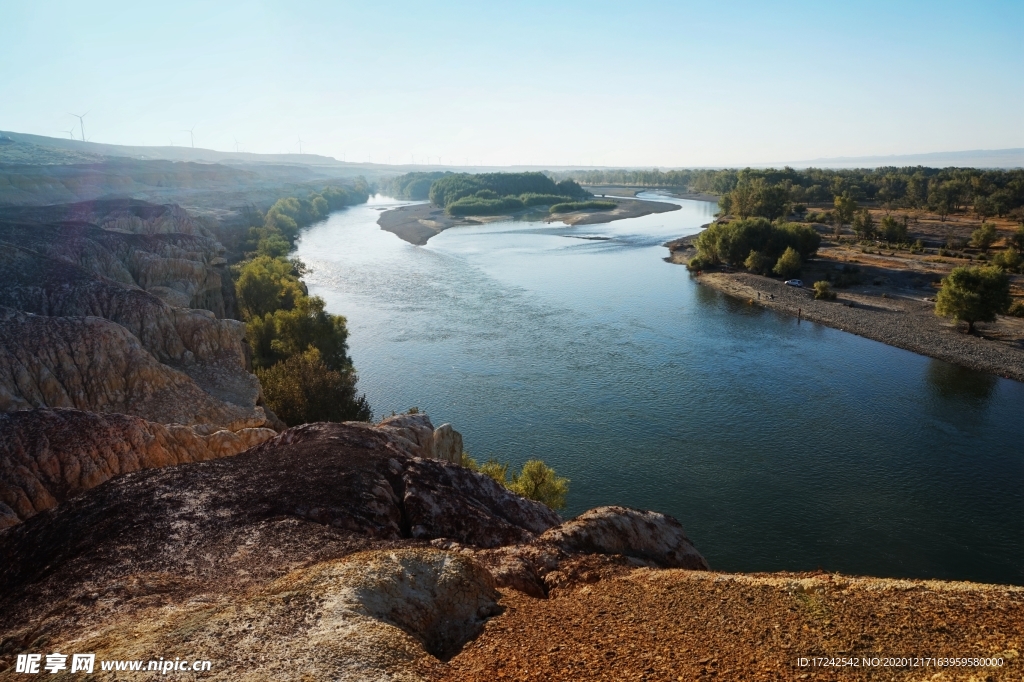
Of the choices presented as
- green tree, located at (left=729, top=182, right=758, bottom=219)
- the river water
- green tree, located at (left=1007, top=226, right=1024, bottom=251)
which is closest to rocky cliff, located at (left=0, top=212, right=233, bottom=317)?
the river water

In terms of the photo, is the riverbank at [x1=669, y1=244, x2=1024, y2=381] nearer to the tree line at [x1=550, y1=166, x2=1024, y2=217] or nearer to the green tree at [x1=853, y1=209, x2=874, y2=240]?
the green tree at [x1=853, y1=209, x2=874, y2=240]

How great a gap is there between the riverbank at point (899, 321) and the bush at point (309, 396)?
4682 cm

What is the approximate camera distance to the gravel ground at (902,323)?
49750 mm

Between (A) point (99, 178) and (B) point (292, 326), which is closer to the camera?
(B) point (292, 326)

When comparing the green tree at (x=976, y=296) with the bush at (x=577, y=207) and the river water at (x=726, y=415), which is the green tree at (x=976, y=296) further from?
the bush at (x=577, y=207)

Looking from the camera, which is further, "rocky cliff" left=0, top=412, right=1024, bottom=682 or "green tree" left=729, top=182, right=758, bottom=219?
"green tree" left=729, top=182, right=758, bottom=219

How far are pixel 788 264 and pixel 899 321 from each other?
67.8ft

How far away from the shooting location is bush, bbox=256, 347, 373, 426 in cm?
3259

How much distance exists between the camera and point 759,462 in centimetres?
3381

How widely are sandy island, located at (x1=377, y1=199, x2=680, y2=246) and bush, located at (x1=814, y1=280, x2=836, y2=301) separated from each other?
7161 centimetres

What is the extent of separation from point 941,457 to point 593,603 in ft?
103

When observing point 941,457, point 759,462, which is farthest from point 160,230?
point 941,457

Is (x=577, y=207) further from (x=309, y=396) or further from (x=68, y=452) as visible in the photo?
(x=68, y=452)

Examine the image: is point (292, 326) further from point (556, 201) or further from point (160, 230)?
point (556, 201)
